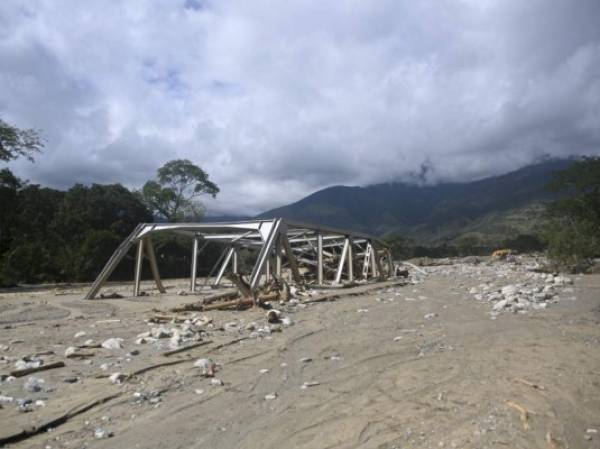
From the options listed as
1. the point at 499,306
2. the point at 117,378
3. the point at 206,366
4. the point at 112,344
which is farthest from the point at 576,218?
the point at 117,378

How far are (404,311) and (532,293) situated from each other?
4.06 meters

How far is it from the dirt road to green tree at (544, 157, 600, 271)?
11.7 meters

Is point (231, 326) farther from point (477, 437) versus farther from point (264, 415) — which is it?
point (477, 437)

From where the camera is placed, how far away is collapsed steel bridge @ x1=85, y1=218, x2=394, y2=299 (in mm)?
14625

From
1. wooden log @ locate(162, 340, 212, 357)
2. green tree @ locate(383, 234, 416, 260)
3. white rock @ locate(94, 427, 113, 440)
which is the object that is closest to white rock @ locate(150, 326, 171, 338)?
wooden log @ locate(162, 340, 212, 357)

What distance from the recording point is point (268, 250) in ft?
44.5

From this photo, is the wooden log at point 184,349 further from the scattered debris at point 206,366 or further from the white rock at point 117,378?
the white rock at point 117,378

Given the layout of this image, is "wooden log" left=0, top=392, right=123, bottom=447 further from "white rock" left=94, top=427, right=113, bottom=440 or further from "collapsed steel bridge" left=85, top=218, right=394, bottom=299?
"collapsed steel bridge" left=85, top=218, right=394, bottom=299

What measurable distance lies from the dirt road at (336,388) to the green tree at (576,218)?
1170 cm

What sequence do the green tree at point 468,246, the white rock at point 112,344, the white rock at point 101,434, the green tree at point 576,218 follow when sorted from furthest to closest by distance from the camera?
the green tree at point 468,246 → the green tree at point 576,218 → the white rock at point 112,344 → the white rock at point 101,434

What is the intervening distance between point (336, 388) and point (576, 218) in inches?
964

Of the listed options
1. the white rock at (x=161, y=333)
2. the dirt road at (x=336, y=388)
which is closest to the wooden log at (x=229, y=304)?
the dirt road at (x=336, y=388)

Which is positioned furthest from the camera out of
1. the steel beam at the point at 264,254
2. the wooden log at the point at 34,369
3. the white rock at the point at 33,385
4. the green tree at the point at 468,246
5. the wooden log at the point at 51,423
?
the green tree at the point at 468,246

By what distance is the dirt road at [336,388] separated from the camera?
12.1 ft
